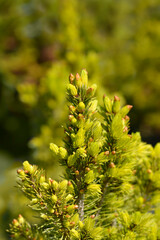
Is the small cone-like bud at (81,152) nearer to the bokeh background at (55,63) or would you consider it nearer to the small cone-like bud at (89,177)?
the small cone-like bud at (89,177)

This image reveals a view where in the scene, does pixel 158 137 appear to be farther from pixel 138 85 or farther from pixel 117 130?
pixel 117 130

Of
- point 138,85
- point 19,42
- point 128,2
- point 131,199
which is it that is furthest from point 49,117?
point 128,2

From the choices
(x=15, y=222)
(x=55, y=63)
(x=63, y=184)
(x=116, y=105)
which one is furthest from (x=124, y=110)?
(x=55, y=63)

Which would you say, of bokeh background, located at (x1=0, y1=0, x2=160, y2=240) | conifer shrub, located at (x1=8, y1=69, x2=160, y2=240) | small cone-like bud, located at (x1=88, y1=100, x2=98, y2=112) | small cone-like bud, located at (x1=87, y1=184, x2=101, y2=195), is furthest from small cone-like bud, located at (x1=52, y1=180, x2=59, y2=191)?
bokeh background, located at (x1=0, y1=0, x2=160, y2=240)

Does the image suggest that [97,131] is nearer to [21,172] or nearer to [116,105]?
[116,105]

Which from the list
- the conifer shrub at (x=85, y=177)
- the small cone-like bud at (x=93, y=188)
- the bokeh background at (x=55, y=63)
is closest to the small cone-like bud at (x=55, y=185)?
the conifer shrub at (x=85, y=177)
